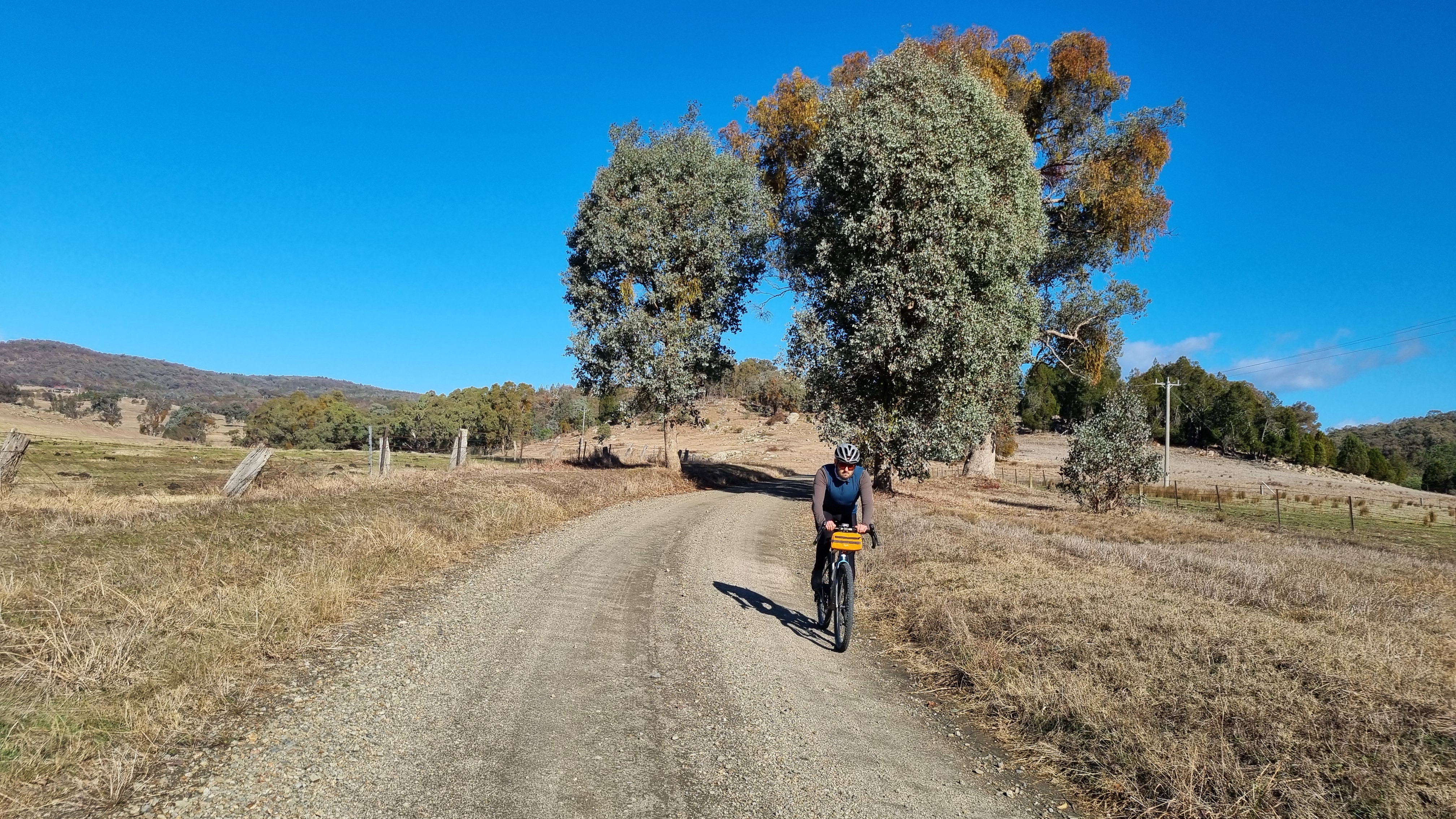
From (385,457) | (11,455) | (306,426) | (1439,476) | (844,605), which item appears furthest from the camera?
(1439,476)

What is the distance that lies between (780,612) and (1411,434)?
180 metres

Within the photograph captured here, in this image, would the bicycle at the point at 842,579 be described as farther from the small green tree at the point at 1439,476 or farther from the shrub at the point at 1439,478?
the shrub at the point at 1439,478

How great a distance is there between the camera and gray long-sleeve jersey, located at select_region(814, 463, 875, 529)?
8047 millimetres

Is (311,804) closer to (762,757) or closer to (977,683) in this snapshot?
(762,757)

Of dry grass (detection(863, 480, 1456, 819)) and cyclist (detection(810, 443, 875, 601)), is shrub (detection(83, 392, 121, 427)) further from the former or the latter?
dry grass (detection(863, 480, 1456, 819))

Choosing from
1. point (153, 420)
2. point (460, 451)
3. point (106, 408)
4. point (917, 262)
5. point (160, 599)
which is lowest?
point (160, 599)

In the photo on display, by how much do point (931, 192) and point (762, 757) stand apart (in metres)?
19.2

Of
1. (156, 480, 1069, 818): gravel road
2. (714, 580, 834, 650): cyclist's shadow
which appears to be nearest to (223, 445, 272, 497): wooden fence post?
(156, 480, 1069, 818): gravel road

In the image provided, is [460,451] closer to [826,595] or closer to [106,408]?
[826,595]

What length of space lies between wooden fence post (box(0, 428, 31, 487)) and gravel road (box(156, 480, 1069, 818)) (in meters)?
12.1

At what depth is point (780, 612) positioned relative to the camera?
31.0ft

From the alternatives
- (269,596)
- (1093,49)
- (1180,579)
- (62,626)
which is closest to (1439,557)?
(1180,579)

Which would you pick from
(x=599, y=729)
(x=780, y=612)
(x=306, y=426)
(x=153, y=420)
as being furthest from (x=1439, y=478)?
(x=153, y=420)

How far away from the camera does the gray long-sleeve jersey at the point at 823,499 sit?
26.4 ft
